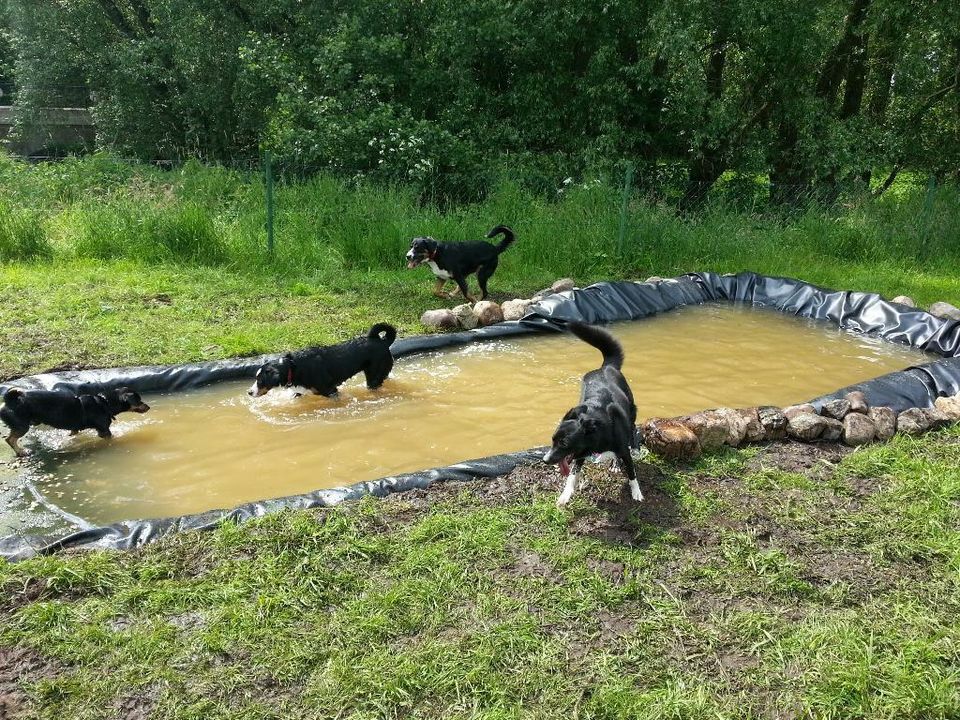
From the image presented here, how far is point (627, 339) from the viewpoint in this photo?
8484mm

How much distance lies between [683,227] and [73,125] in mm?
17897

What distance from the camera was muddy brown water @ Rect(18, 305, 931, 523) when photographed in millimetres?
5020

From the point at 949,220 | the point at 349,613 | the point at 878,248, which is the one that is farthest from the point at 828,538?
the point at 949,220

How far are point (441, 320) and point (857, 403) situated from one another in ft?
14.0

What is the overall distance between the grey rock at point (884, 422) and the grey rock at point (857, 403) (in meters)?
0.06

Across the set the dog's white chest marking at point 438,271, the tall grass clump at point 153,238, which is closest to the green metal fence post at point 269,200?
the tall grass clump at point 153,238

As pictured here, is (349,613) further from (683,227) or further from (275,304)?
(683,227)

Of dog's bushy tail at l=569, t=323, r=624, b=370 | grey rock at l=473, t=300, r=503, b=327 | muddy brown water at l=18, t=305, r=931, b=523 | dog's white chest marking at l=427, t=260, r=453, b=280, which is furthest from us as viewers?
dog's white chest marking at l=427, t=260, r=453, b=280

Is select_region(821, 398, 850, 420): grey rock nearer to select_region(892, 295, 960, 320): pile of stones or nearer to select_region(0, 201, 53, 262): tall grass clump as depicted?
select_region(892, 295, 960, 320): pile of stones

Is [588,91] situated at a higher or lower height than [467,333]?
higher

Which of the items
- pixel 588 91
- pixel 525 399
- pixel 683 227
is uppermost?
pixel 588 91

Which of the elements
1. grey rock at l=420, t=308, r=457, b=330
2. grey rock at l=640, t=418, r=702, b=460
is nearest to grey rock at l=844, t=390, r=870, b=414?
grey rock at l=640, t=418, r=702, b=460

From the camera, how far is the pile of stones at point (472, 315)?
27.0 ft

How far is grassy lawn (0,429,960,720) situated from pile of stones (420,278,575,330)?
371 centimetres
